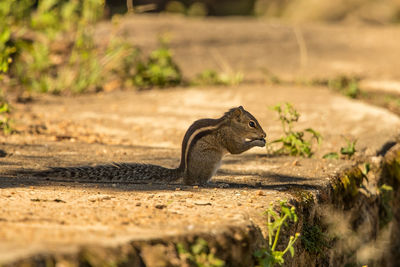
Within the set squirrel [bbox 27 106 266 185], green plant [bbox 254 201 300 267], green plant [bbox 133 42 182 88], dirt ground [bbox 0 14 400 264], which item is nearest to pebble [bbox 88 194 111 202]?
dirt ground [bbox 0 14 400 264]

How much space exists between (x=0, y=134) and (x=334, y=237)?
11.1 feet

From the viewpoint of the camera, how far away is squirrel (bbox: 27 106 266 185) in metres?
4.29

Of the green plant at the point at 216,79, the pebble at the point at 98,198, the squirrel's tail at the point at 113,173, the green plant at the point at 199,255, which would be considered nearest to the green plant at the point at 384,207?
the squirrel's tail at the point at 113,173

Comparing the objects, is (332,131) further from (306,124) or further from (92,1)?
(92,1)

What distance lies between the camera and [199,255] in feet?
9.37

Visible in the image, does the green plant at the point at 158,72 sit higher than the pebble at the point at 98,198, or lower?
higher

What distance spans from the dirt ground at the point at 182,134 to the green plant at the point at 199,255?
90 mm

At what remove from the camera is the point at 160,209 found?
346 cm

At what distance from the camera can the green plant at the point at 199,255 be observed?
9.21 ft

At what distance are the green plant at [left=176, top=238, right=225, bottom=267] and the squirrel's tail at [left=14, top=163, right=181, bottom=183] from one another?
5.11 feet

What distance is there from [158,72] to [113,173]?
561 centimetres

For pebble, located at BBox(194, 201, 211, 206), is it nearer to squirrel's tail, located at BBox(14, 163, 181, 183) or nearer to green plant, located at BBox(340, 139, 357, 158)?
squirrel's tail, located at BBox(14, 163, 181, 183)

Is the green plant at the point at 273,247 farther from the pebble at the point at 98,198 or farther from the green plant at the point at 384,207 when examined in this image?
the green plant at the point at 384,207

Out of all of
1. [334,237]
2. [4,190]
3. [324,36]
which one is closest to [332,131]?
[334,237]
